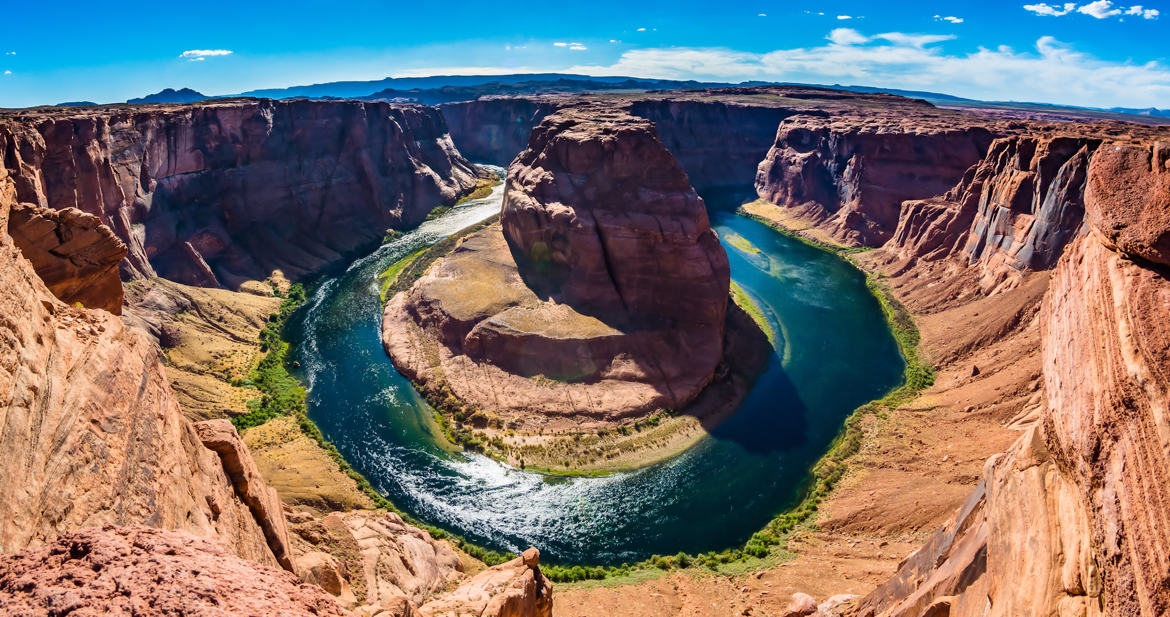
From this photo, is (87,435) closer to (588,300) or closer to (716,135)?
(588,300)

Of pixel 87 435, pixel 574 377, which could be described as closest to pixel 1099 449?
pixel 87 435

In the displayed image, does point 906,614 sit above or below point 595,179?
below

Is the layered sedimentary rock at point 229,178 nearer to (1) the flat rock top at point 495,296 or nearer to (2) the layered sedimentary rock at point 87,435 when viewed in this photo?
(1) the flat rock top at point 495,296

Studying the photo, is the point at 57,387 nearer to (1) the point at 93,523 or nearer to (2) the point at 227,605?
(1) the point at 93,523

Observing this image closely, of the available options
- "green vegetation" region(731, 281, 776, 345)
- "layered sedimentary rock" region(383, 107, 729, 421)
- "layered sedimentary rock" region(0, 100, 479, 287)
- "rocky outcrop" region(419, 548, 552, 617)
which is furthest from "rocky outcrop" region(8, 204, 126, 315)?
"green vegetation" region(731, 281, 776, 345)

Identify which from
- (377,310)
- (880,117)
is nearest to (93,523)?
(377,310)

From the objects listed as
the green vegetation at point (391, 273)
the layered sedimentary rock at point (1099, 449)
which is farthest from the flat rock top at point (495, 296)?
the layered sedimentary rock at point (1099, 449)

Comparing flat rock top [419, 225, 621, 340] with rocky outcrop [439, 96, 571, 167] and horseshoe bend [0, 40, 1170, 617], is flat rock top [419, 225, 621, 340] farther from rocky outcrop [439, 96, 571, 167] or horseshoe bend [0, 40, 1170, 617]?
rocky outcrop [439, 96, 571, 167]
